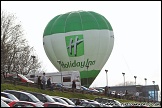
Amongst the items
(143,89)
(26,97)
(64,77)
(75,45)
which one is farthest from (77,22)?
(143,89)

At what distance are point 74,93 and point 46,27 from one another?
81.7ft

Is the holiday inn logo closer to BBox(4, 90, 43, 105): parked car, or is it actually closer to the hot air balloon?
the hot air balloon

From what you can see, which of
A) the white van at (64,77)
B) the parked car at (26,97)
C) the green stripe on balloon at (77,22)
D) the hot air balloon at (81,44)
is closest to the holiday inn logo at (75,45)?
the hot air balloon at (81,44)

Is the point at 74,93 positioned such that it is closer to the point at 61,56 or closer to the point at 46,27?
the point at 61,56

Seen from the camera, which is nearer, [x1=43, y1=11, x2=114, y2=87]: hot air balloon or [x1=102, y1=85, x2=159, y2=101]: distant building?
[x1=43, y1=11, x2=114, y2=87]: hot air balloon

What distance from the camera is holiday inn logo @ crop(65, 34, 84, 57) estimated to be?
228 feet

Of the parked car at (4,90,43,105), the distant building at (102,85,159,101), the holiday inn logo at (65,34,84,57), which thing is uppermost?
the holiday inn logo at (65,34,84,57)

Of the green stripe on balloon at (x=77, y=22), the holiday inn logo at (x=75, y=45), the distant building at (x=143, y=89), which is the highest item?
the green stripe on balloon at (x=77, y=22)

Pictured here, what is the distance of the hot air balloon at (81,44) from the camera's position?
6994 cm

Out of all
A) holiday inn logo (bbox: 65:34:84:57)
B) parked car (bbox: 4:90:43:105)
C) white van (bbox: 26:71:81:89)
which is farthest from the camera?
holiday inn logo (bbox: 65:34:84:57)

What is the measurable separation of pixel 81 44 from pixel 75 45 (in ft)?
3.29

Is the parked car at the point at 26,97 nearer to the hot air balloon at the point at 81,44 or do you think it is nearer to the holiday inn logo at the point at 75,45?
the holiday inn logo at the point at 75,45

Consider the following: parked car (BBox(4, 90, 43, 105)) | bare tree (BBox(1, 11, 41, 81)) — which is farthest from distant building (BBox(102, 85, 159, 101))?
parked car (BBox(4, 90, 43, 105))

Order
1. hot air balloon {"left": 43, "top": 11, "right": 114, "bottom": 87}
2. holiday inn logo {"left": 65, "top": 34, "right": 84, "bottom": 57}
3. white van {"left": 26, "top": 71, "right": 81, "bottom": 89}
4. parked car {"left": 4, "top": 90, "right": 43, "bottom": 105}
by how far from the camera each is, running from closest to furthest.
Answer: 1. parked car {"left": 4, "top": 90, "right": 43, "bottom": 105}
2. white van {"left": 26, "top": 71, "right": 81, "bottom": 89}
3. holiday inn logo {"left": 65, "top": 34, "right": 84, "bottom": 57}
4. hot air balloon {"left": 43, "top": 11, "right": 114, "bottom": 87}
